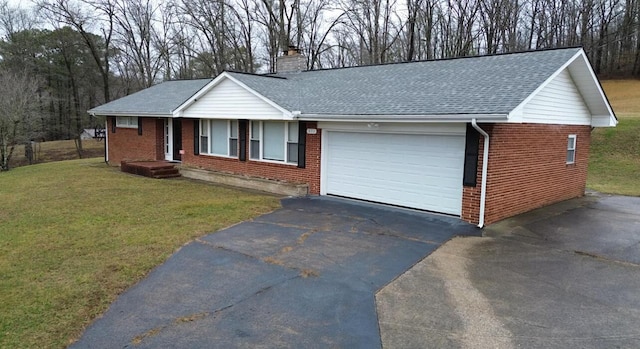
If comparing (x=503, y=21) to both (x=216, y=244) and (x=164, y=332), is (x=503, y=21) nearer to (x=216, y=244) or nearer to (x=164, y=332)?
(x=216, y=244)

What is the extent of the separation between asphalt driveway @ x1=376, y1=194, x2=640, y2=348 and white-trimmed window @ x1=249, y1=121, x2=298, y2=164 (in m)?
6.28

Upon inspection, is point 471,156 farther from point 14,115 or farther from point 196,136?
point 14,115

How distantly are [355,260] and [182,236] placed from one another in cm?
334

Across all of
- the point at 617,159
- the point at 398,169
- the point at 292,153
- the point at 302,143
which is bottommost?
the point at 617,159

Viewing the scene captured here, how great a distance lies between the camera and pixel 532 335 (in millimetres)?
4344

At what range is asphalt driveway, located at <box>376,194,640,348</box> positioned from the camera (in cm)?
433

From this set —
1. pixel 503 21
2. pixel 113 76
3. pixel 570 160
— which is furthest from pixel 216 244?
pixel 113 76

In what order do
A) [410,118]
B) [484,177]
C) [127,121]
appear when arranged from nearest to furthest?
[484,177] < [410,118] < [127,121]

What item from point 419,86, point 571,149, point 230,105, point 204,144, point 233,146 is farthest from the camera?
point 204,144

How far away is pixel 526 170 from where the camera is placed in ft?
33.9

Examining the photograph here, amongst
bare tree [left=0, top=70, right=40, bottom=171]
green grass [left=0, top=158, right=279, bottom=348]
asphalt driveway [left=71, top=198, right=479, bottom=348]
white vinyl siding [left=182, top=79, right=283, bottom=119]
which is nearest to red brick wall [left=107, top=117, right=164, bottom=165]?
white vinyl siding [left=182, top=79, right=283, bottom=119]

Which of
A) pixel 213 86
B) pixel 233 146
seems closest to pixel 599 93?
pixel 233 146

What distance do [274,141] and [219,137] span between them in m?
2.84

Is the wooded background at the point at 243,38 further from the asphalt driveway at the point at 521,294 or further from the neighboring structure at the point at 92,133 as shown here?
the asphalt driveway at the point at 521,294
